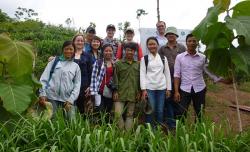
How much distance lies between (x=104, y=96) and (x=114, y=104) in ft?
A: 0.57

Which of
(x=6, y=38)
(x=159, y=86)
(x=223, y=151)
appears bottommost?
(x=223, y=151)

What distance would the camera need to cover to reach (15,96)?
3.75 m

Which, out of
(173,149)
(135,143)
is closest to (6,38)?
(135,143)

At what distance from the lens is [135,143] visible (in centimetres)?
359

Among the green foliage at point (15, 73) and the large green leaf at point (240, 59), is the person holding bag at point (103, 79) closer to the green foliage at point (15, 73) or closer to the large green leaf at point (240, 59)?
the green foliage at point (15, 73)

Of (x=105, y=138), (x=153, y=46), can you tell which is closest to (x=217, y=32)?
(x=105, y=138)

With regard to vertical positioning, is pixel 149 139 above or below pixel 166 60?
below

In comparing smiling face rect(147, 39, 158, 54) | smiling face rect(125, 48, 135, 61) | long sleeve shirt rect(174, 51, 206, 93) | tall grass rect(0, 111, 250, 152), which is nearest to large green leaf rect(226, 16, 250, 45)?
tall grass rect(0, 111, 250, 152)

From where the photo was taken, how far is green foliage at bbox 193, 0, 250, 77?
3.81 metres

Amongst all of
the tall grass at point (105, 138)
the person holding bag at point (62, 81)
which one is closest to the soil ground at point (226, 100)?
the person holding bag at point (62, 81)

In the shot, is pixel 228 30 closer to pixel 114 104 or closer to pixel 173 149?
pixel 173 149

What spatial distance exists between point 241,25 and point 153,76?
244cm

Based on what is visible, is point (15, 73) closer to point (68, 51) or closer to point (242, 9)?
point (242, 9)

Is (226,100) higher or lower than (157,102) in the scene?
lower
